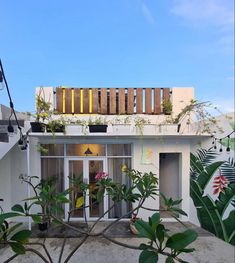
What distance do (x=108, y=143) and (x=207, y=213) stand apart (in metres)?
3.63

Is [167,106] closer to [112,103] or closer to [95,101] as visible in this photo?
[112,103]

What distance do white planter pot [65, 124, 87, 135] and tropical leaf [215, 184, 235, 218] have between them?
4.38 meters

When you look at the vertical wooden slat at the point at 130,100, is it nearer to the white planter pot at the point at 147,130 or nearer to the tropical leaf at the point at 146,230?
the white planter pot at the point at 147,130

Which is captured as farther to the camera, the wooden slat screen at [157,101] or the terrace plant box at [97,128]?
the wooden slat screen at [157,101]

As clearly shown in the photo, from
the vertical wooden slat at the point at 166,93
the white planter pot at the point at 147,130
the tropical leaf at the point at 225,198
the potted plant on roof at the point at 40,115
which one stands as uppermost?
the vertical wooden slat at the point at 166,93

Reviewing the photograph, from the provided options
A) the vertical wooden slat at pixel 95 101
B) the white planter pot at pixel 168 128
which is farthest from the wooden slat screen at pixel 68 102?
the white planter pot at pixel 168 128

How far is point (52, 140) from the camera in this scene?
632 centimetres

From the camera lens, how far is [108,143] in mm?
6496

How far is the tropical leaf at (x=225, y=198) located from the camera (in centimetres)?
584

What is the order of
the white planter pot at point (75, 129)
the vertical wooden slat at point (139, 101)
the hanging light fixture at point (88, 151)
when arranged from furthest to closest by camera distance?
1. the vertical wooden slat at point (139, 101)
2. the hanging light fixture at point (88, 151)
3. the white planter pot at point (75, 129)

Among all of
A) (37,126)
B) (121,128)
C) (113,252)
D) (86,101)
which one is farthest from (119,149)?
(113,252)

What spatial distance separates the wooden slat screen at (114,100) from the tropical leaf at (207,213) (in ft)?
9.22

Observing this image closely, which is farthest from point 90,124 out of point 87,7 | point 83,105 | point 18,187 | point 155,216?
point 155,216

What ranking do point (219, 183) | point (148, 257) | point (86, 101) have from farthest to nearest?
point (86, 101)
point (219, 183)
point (148, 257)
